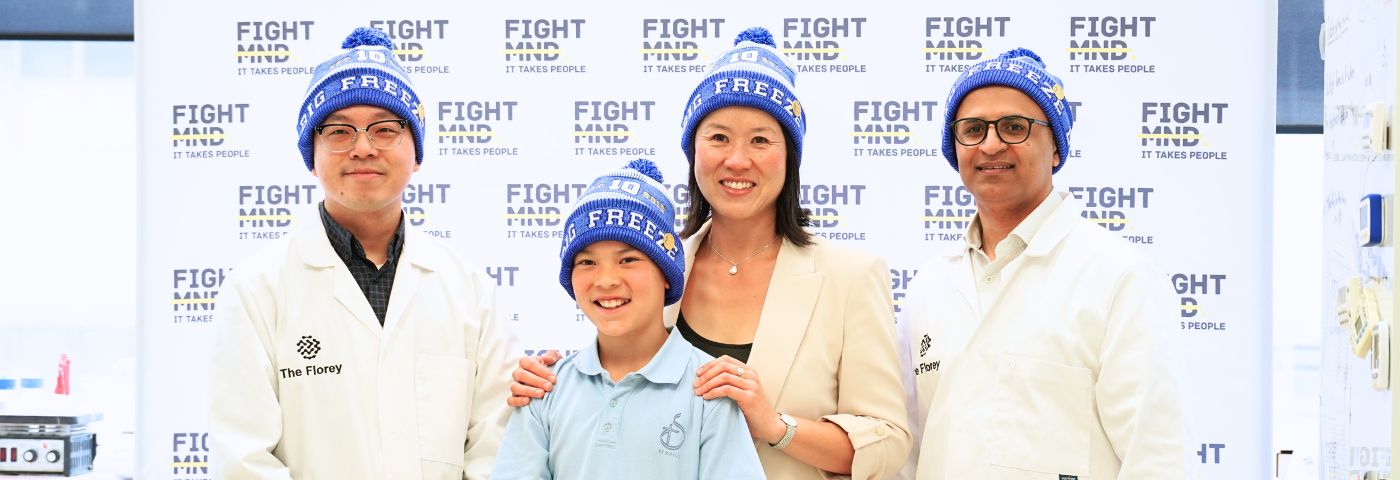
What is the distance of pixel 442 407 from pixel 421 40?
1765mm

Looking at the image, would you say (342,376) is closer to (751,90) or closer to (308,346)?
(308,346)

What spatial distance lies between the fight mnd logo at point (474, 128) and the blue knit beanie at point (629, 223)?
1515 mm

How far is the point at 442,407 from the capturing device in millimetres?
2307

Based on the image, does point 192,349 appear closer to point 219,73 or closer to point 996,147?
point 219,73

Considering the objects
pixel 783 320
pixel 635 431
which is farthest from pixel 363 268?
pixel 783 320

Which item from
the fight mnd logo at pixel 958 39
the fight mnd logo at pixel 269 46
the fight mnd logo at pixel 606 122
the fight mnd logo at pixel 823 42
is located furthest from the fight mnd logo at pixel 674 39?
the fight mnd logo at pixel 269 46

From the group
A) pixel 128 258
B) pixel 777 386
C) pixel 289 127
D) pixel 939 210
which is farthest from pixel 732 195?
pixel 128 258

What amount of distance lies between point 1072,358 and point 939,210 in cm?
144

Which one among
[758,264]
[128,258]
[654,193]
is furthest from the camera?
[128,258]

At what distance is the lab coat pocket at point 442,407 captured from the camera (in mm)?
2289

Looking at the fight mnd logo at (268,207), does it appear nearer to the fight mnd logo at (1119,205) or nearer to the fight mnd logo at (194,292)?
the fight mnd logo at (194,292)

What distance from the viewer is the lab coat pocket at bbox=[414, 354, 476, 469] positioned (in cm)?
229

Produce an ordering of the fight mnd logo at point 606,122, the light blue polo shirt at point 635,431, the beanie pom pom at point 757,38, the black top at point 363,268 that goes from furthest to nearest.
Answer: the fight mnd logo at point 606,122 → the beanie pom pom at point 757,38 → the black top at point 363,268 → the light blue polo shirt at point 635,431

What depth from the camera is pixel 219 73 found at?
372cm
